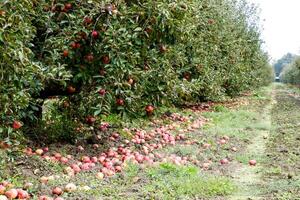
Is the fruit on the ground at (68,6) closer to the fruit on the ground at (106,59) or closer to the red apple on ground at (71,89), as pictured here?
the fruit on the ground at (106,59)

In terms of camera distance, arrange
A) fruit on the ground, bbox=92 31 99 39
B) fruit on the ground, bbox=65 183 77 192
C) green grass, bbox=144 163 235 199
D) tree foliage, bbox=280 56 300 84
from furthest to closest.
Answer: tree foliage, bbox=280 56 300 84 → fruit on the ground, bbox=92 31 99 39 → green grass, bbox=144 163 235 199 → fruit on the ground, bbox=65 183 77 192

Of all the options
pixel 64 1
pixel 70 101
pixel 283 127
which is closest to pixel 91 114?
pixel 70 101

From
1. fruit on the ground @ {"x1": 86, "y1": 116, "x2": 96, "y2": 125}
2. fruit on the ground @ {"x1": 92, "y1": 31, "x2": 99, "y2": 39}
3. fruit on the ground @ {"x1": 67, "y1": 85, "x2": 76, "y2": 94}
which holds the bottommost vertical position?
fruit on the ground @ {"x1": 86, "y1": 116, "x2": 96, "y2": 125}

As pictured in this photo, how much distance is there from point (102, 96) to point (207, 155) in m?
2.61

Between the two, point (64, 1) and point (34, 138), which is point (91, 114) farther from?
point (64, 1)

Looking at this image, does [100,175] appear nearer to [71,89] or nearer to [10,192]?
[10,192]

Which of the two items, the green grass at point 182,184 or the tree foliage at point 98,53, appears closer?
the green grass at point 182,184

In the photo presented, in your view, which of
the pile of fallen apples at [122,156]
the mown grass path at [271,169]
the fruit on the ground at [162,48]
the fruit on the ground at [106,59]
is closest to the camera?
the mown grass path at [271,169]

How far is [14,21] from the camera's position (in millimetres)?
4965

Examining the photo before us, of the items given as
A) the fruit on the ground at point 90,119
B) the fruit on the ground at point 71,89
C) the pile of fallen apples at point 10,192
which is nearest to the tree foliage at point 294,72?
the fruit on the ground at point 90,119

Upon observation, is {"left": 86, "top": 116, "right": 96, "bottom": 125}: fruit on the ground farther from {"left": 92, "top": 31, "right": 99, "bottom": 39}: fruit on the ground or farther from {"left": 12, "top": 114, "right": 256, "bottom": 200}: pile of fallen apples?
{"left": 92, "top": 31, "right": 99, "bottom": 39}: fruit on the ground

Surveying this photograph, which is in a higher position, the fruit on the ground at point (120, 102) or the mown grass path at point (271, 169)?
the fruit on the ground at point (120, 102)

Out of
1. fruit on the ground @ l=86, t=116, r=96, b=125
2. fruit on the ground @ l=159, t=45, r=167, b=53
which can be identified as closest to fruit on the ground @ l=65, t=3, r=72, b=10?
fruit on the ground @ l=159, t=45, r=167, b=53

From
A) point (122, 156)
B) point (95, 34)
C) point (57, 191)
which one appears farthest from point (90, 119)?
point (57, 191)
